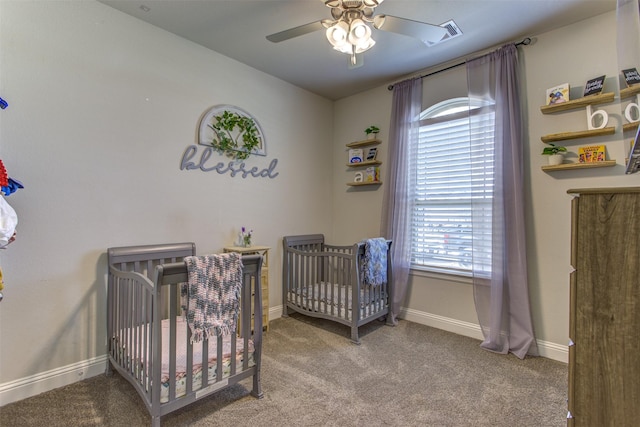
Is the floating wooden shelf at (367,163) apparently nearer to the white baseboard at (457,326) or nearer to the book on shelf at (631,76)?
the white baseboard at (457,326)

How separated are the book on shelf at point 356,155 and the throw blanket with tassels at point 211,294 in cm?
236

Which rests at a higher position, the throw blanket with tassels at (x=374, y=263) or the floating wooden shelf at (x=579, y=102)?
the floating wooden shelf at (x=579, y=102)

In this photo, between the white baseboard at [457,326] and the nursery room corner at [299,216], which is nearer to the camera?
the nursery room corner at [299,216]

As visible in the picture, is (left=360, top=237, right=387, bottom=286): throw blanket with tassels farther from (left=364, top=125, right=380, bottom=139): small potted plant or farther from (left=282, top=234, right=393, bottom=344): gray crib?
(left=364, top=125, right=380, bottom=139): small potted plant

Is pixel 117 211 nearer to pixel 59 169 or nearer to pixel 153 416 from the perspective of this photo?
pixel 59 169

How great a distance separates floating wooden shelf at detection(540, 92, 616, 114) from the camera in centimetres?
220

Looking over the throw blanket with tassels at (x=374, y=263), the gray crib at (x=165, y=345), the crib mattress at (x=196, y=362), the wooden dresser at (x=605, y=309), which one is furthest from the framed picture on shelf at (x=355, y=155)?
the wooden dresser at (x=605, y=309)

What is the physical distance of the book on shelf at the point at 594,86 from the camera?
2.23m

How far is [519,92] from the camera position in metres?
2.61

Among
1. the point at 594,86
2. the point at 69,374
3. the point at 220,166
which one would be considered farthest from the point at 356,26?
the point at 69,374

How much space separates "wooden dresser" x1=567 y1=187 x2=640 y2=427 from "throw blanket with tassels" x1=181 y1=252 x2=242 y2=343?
1.54m

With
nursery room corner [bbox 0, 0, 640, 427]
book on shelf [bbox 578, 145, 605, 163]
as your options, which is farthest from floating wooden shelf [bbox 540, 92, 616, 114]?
book on shelf [bbox 578, 145, 605, 163]

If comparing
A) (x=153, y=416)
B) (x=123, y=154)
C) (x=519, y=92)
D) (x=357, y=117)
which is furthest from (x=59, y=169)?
(x=519, y=92)

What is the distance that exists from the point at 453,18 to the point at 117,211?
2942 mm
